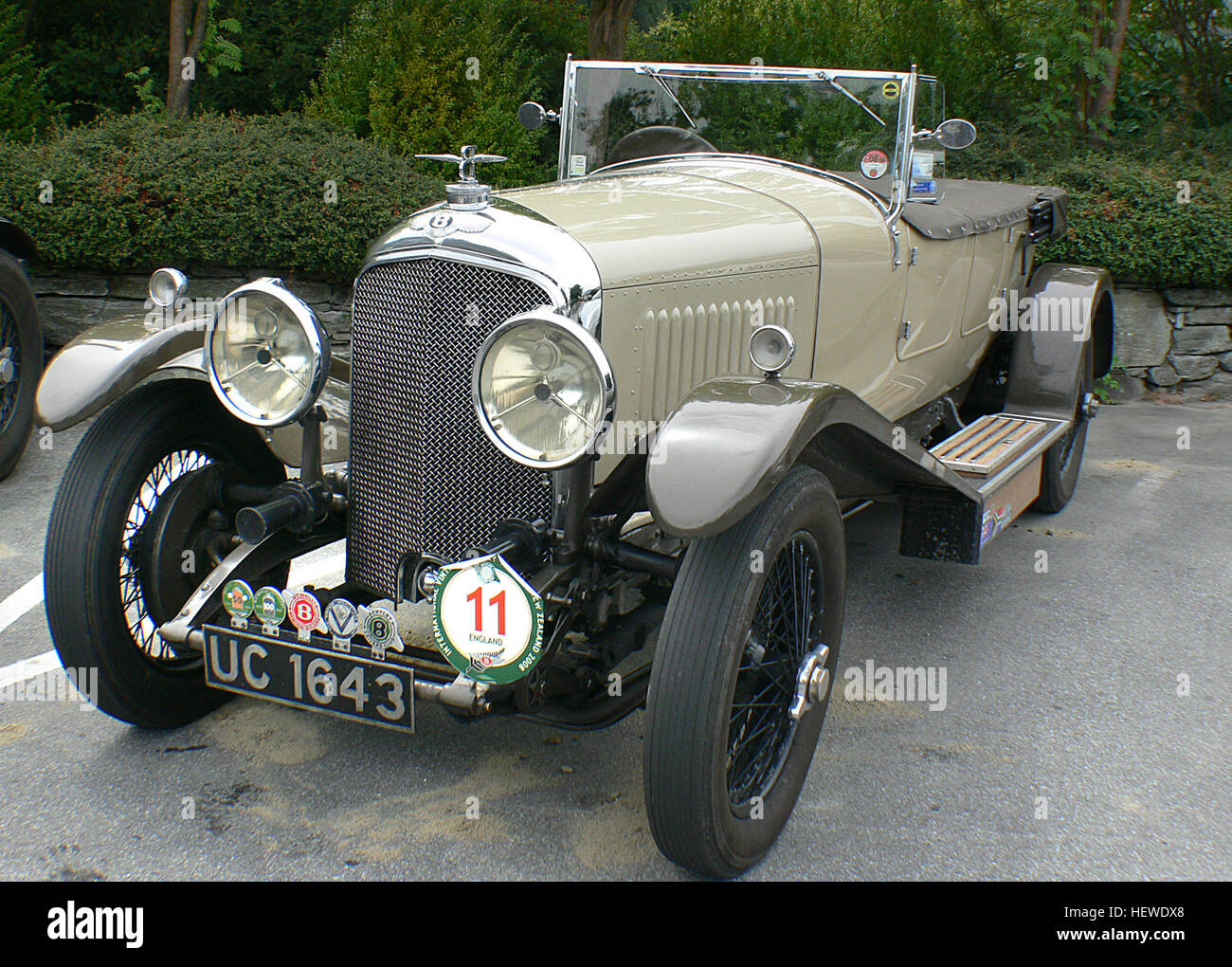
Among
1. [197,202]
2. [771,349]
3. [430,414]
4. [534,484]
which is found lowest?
[534,484]

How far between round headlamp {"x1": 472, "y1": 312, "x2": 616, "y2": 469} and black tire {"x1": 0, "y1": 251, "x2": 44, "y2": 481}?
3609mm

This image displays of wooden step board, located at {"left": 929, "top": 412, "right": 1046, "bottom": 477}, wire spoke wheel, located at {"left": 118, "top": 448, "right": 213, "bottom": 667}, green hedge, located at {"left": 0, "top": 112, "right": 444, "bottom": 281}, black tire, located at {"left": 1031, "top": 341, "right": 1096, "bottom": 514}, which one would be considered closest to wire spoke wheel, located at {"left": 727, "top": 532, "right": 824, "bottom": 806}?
wooden step board, located at {"left": 929, "top": 412, "right": 1046, "bottom": 477}

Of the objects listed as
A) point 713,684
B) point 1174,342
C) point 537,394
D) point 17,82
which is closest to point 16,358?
point 537,394

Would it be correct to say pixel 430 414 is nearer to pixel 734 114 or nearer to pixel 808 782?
pixel 808 782

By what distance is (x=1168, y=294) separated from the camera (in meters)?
7.13

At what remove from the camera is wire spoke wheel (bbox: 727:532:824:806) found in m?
2.38

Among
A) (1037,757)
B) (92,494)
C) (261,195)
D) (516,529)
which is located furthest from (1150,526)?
(261,195)

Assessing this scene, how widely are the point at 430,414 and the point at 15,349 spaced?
11.4ft

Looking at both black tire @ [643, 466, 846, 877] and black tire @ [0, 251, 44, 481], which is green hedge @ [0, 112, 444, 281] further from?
black tire @ [643, 466, 846, 877]

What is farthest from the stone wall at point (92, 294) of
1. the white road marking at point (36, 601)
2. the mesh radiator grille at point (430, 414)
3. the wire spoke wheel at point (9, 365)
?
the mesh radiator grille at point (430, 414)

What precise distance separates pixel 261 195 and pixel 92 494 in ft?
13.8

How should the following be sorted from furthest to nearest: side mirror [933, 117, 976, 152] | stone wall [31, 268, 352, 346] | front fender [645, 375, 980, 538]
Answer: stone wall [31, 268, 352, 346]
side mirror [933, 117, 976, 152]
front fender [645, 375, 980, 538]

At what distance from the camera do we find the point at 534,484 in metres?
2.50

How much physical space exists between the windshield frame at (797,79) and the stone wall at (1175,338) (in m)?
4.20
